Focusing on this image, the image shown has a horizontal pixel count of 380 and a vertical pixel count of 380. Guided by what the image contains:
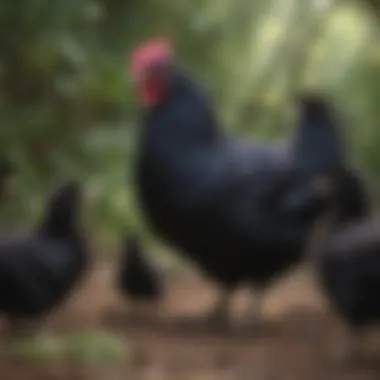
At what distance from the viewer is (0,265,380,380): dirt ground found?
1457 mm

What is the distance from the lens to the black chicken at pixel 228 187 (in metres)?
1.88

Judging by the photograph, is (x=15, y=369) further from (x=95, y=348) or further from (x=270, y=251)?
(x=270, y=251)

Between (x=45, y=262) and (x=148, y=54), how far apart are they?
0.49 m

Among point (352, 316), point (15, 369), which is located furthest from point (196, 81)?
point (15, 369)

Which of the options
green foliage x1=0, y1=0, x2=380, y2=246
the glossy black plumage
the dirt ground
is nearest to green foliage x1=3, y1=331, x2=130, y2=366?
the dirt ground

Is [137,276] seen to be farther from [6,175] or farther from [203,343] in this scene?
[6,175]

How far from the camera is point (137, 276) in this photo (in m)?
2.13

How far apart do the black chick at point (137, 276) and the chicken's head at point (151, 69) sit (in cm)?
33

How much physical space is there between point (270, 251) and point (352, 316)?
32 cm

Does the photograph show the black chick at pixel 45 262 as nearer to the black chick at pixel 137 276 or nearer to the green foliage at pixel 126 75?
the green foliage at pixel 126 75

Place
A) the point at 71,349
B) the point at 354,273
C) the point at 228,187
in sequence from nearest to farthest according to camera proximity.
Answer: the point at 71,349, the point at 354,273, the point at 228,187

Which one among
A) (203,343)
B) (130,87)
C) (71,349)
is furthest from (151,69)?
(71,349)

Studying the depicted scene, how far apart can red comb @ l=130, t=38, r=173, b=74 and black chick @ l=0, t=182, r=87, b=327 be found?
289 millimetres

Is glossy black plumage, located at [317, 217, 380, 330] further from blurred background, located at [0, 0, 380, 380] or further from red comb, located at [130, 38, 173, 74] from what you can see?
red comb, located at [130, 38, 173, 74]
